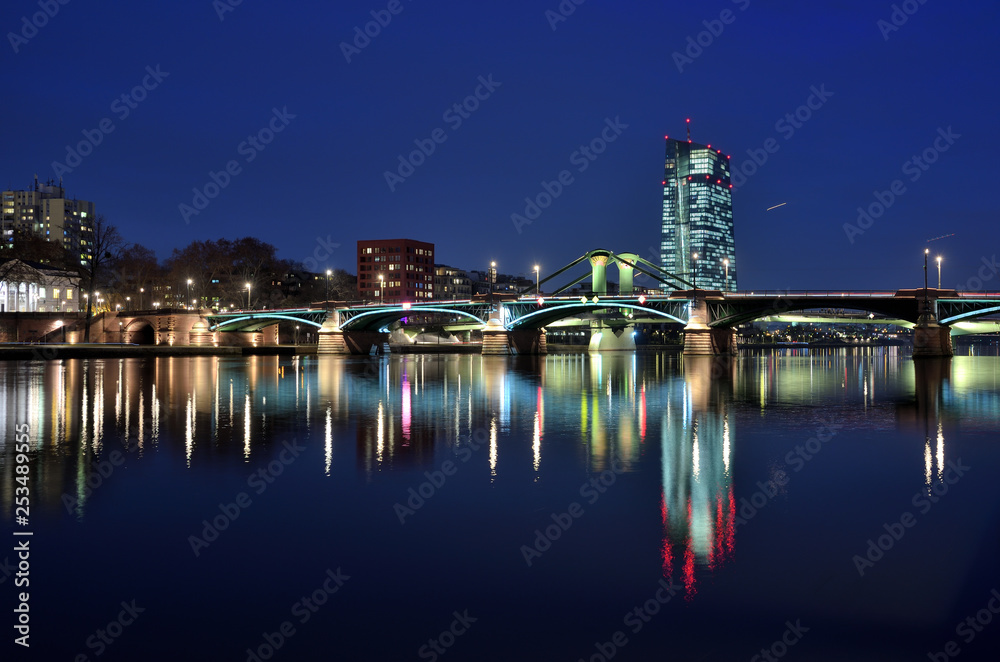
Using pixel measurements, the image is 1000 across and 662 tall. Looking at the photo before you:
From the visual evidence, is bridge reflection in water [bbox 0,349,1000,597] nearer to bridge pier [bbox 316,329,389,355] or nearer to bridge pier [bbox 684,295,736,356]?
bridge pier [bbox 684,295,736,356]

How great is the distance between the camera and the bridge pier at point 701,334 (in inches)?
3014

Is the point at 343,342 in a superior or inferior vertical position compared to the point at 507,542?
superior

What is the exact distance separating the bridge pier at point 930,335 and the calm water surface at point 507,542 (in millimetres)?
54997

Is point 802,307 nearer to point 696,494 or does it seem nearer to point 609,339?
point 609,339

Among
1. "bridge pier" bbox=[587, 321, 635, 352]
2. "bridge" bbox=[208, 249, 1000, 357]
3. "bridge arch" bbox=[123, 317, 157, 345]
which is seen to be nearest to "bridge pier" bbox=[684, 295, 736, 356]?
"bridge" bbox=[208, 249, 1000, 357]

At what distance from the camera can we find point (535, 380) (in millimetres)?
41750

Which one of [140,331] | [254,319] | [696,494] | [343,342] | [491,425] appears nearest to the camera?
[696,494]

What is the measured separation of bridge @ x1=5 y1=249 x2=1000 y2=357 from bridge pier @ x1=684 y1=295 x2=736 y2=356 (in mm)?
99

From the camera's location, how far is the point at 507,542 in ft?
28.8

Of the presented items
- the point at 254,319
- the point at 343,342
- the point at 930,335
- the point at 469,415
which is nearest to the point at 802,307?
the point at 930,335

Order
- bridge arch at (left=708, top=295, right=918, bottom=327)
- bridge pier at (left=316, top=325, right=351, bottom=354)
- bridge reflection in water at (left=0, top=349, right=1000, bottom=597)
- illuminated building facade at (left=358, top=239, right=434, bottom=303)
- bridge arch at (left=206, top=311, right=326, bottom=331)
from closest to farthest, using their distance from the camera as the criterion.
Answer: bridge reflection in water at (left=0, top=349, right=1000, bottom=597)
bridge arch at (left=708, top=295, right=918, bottom=327)
bridge pier at (left=316, top=325, right=351, bottom=354)
bridge arch at (left=206, top=311, right=326, bottom=331)
illuminated building facade at (left=358, top=239, right=434, bottom=303)

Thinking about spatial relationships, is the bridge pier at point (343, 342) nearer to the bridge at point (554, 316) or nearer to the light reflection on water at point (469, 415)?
the bridge at point (554, 316)

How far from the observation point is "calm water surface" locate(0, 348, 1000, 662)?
638 centimetres

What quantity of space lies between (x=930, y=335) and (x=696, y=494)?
67.9m
